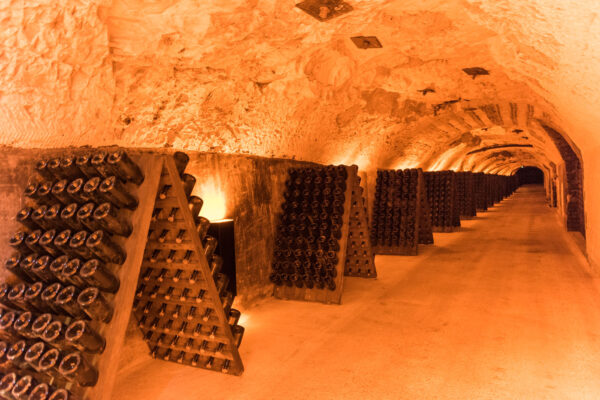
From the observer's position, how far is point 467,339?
306 centimetres

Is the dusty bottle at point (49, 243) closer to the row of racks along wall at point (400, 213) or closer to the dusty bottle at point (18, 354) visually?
the dusty bottle at point (18, 354)

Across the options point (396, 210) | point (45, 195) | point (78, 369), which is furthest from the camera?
point (396, 210)

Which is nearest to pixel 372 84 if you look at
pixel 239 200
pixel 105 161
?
pixel 239 200

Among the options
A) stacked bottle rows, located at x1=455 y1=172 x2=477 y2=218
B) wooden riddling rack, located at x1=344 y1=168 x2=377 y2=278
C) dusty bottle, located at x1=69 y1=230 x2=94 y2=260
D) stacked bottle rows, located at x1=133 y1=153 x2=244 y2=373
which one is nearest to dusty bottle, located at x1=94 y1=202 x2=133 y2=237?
dusty bottle, located at x1=69 y1=230 x2=94 y2=260

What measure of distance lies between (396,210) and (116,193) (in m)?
5.37

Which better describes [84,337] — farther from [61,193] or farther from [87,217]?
[61,193]

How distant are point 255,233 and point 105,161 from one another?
2264 mm

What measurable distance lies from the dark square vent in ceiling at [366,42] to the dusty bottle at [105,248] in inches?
120

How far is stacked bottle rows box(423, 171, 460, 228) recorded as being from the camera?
846cm

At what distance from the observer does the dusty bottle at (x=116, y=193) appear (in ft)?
7.13

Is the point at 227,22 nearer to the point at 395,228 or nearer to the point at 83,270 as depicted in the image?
the point at 83,270

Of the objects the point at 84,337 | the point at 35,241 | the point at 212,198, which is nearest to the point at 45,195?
the point at 35,241

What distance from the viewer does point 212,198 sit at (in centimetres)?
378

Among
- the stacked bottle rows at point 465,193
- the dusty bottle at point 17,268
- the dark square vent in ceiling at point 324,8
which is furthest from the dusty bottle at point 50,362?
the stacked bottle rows at point 465,193
